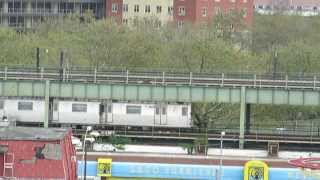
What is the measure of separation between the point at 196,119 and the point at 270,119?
37.5 ft

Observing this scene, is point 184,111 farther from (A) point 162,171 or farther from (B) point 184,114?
(A) point 162,171

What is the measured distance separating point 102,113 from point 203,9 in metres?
79.3

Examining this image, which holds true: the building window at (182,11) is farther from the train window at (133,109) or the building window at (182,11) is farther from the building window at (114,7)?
the train window at (133,109)

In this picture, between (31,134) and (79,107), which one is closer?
(31,134)

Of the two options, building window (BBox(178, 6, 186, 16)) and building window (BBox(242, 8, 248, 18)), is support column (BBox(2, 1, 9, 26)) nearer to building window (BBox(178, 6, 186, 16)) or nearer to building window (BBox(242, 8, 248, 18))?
building window (BBox(178, 6, 186, 16))

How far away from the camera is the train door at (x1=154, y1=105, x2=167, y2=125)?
6003 centimetres

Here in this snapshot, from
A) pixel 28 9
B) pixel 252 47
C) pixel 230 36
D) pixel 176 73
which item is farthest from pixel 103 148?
pixel 28 9

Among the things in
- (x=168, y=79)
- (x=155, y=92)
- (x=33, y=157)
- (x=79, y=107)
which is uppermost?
(x=168, y=79)

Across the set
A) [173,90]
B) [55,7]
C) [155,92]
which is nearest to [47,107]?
[155,92]

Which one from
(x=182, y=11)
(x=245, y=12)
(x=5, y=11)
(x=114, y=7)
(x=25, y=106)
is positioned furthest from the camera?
(x=182, y=11)

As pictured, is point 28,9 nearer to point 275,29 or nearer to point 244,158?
point 275,29

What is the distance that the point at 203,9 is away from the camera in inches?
5408

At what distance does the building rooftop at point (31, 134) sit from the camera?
3058 cm

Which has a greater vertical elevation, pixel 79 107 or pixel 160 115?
pixel 79 107
